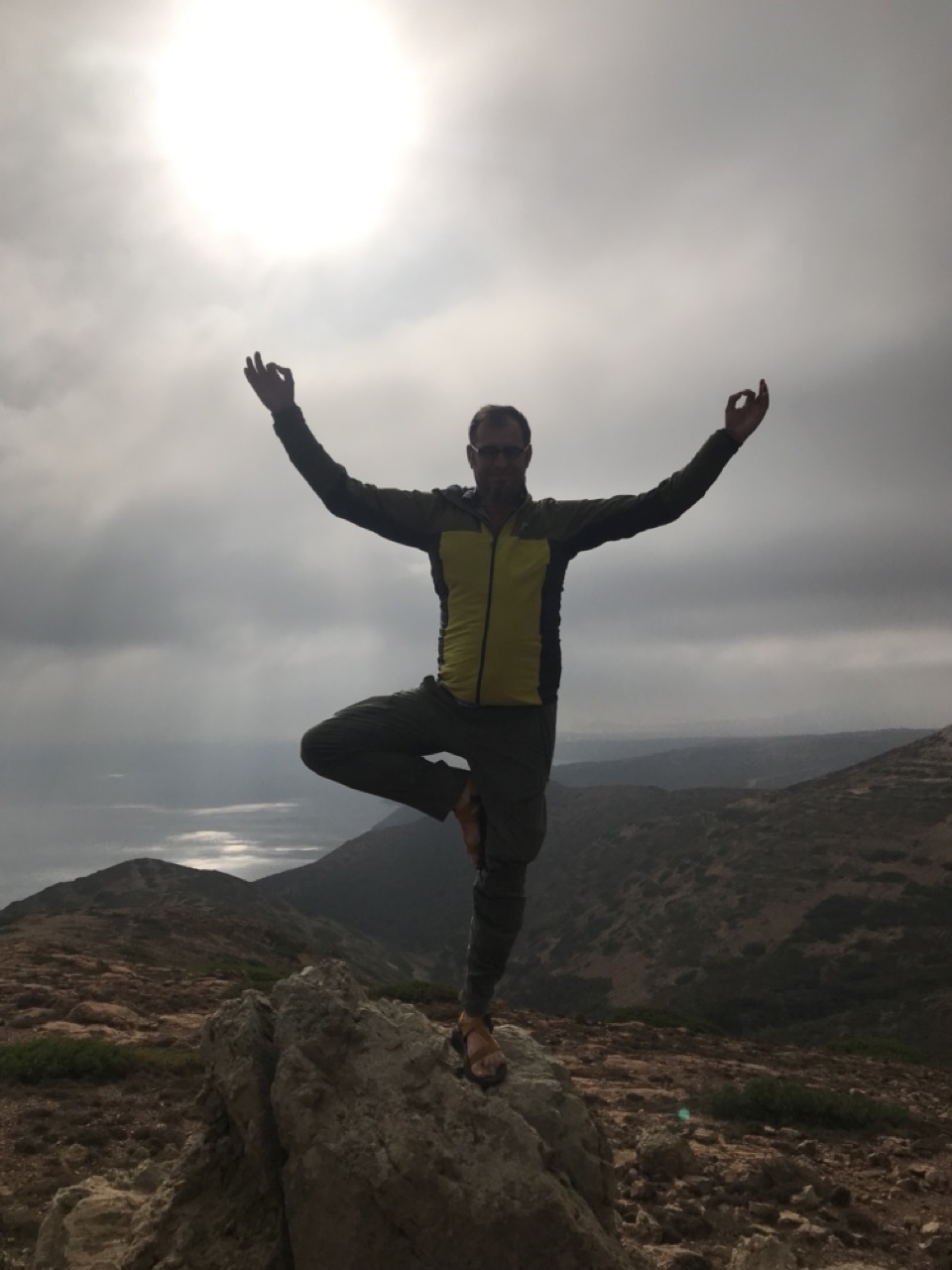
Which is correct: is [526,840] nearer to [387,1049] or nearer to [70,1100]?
[387,1049]

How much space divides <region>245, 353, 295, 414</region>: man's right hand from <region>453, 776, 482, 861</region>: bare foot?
2.48 metres

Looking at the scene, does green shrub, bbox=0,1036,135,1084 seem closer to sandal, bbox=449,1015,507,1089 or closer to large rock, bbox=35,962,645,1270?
large rock, bbox=35,962,645,1270

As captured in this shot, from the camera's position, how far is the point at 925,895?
1668 inches

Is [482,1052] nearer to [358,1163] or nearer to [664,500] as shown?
[358,1163]

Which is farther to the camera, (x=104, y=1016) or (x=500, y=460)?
(x=104, y=1016)

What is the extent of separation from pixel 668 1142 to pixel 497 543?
21.1 ft

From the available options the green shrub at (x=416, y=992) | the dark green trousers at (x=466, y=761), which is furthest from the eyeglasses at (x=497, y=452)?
the green shrub at (x=416, y=992)

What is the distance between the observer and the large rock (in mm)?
3625

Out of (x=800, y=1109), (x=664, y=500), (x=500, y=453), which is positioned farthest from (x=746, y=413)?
(x=800, y=1109)

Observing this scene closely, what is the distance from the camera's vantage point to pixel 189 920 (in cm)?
3403

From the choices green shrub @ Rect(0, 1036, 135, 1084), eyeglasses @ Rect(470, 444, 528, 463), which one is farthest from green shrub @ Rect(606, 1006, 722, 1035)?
eyeglasses @ Rect(470, 444, 528, 463)

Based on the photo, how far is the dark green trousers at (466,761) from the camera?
4.37m

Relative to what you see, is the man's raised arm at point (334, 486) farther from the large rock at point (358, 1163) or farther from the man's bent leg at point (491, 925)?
the large rock at point (358, 1163)

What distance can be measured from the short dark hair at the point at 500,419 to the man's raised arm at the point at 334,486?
52 centimetres
